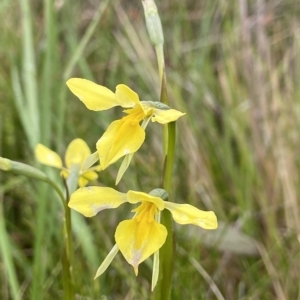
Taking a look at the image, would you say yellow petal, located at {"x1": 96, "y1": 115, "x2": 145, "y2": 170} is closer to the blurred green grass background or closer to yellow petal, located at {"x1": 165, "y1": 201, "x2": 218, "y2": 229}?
yellow petal, located at {"x1": 165, "y1": 201, "x2": 218, "y2": 229}

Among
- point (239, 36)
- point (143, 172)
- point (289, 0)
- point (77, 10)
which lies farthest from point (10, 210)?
point (289, 0)

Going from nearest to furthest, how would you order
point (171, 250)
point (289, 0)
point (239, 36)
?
point (171, 250) → point (239, 36) → point (289, 0)

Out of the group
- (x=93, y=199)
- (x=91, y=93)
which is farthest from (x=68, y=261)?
(x=91, y=93)

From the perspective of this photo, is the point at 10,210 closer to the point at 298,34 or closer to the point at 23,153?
the point at 23,153

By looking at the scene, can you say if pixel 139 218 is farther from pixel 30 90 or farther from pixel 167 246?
pixel 30 90

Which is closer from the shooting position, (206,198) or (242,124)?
(206,198)

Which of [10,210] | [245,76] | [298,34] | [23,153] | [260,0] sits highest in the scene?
[260,0]

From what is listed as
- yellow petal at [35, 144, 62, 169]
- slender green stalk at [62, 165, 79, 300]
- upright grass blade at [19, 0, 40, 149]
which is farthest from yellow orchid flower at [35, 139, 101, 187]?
upright grass blade at [19, 0, 40, 149]
